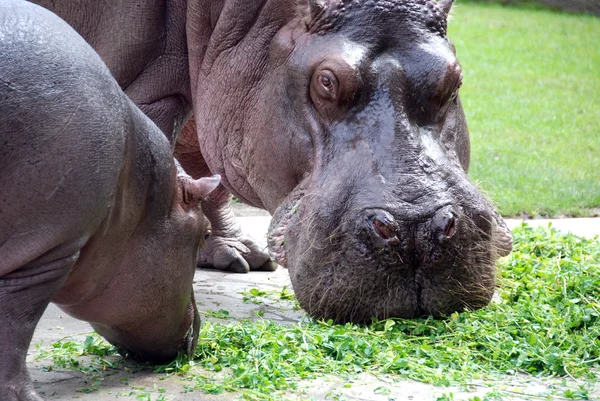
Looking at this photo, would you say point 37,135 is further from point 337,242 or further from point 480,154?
point 480,154

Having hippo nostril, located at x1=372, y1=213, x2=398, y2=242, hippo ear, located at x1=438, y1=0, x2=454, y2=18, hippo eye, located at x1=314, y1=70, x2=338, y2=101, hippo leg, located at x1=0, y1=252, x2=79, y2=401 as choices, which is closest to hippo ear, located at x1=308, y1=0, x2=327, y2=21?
hippo eye, located at x1=314, y1=70, x2=338, y2=101

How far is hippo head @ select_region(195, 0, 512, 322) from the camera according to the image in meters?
4.02

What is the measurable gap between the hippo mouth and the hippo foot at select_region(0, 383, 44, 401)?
152cm

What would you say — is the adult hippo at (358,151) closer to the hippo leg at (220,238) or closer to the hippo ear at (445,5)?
the hippo ear at (445,5)

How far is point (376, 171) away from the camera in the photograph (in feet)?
13.3

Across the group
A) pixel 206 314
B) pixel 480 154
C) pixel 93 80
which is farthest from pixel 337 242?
pixel 480 154

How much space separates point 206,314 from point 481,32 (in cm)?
1483

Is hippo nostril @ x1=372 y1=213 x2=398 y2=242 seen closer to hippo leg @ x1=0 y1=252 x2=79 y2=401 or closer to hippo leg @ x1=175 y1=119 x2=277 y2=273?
hippo leg @ x1=0 y1=252 x2=79 y2=401

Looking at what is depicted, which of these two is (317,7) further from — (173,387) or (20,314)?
(20,314)

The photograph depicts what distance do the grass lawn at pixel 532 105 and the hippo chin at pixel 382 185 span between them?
11.0 ft

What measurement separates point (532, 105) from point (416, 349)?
418 inches

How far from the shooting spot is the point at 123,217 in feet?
10.3

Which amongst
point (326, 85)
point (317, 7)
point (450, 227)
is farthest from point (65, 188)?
point (317, 7)

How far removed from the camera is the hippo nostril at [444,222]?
4000 mm
